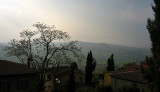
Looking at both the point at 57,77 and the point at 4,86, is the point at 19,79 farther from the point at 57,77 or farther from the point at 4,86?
the point at 57,77

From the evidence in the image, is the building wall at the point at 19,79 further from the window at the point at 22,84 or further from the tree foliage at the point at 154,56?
the tree foliage at the point at 154,56

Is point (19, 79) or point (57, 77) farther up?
point (19, 79)

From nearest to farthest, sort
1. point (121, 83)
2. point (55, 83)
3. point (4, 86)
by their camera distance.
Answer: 1. point (4, 86)
2. point (121, 83)
3. point (55, 83)

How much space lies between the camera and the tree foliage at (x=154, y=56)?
1368 centimetres

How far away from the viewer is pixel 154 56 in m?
14.3

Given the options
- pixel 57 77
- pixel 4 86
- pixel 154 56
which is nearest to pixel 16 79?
pixel 4 86

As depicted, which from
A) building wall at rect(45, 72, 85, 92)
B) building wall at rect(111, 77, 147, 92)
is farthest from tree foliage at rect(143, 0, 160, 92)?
building wall at rect(45, 72, 85, 92)

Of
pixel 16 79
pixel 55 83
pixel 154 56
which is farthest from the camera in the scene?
pixel 55 83

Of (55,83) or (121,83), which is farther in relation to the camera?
(55,83)

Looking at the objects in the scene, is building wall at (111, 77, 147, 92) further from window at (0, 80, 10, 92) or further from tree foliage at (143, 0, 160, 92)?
window at (0, 80, 10, 92)

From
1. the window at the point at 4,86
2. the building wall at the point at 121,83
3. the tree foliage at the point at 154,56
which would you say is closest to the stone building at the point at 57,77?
the building wall at the point at 121,83

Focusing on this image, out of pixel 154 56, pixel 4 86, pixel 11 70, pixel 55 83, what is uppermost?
pixel 154 56

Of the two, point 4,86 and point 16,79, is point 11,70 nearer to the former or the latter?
point 16,79

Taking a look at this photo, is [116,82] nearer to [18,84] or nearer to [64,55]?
[64,55]
